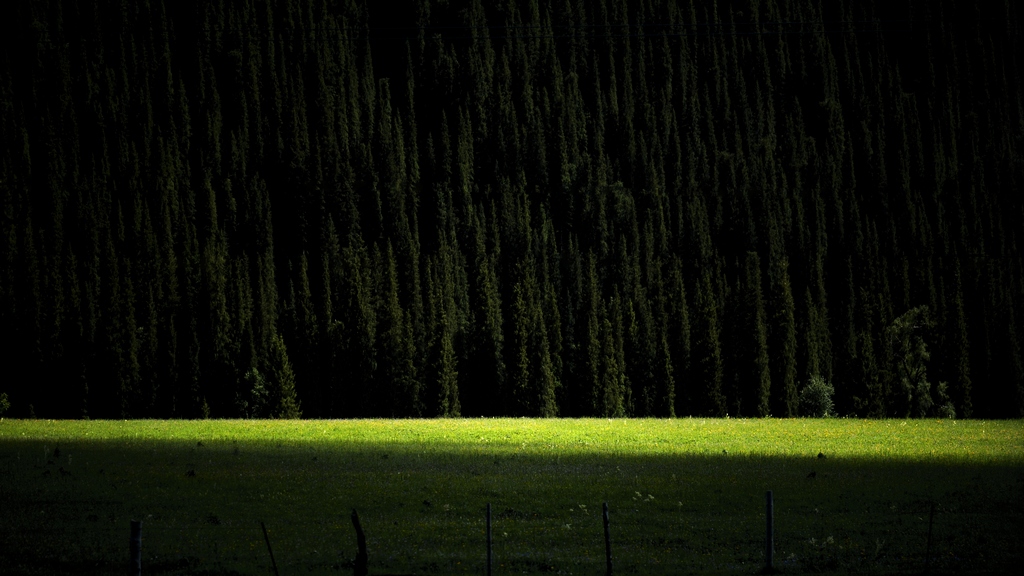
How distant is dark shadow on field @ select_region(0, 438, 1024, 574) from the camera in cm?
2448

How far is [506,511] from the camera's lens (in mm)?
32438

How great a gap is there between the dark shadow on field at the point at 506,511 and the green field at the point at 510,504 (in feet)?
0.29

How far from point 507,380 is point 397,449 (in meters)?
64.8

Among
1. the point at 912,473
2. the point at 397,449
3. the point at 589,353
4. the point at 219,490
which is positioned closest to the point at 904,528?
the point at 912,473

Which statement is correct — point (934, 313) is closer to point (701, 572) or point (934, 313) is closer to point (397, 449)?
point (397, 449)

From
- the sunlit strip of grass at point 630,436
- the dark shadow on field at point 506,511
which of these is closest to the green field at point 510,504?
the dark shadow on field at point 506,511

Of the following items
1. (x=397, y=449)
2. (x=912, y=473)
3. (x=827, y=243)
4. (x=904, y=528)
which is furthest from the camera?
(x=827, y=243)

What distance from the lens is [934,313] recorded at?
11806 cm

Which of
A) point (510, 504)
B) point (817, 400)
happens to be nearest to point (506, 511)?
point (510, 504)

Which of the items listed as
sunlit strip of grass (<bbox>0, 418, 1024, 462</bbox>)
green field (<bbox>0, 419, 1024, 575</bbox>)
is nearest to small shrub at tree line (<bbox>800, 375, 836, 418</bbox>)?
sunlit strip of grass (<bbox>0, 418, 1024, 462</bbox>)

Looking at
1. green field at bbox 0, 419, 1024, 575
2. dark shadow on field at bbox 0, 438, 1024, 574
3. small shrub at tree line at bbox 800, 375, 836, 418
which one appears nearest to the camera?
dark shadow on field at bbox 0, 438, 1024, 574

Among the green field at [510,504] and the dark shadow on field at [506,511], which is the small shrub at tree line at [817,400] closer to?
the green field at [510,504]

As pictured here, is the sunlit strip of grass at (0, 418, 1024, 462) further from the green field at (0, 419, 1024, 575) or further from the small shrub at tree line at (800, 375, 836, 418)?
the small shrub at tree line at (800, 375, 836, 418)

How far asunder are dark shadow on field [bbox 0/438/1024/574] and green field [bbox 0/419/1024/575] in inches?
3.4
